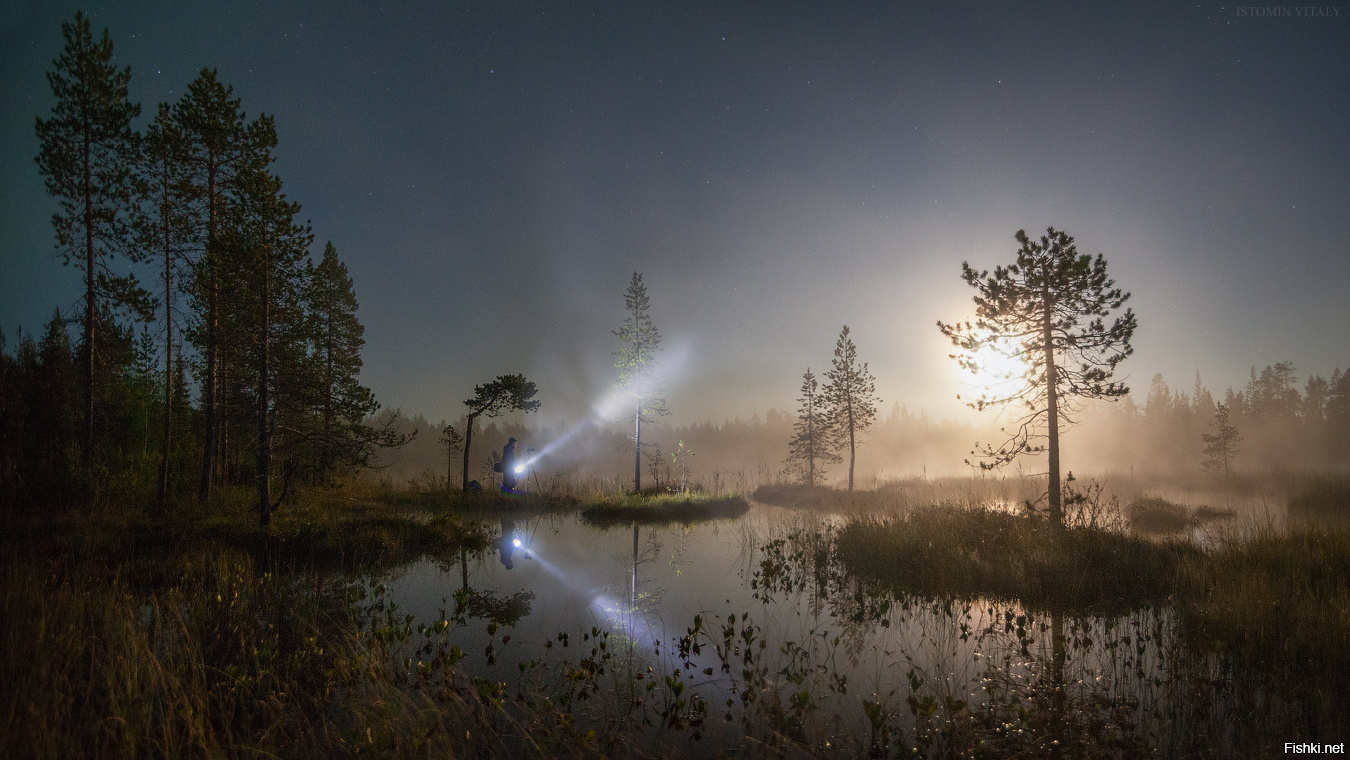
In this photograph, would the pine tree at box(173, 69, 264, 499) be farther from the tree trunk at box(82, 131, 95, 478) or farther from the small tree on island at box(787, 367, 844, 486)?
the small tree on island at box(787, 367, 844, 486)

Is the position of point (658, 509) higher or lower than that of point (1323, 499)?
lower

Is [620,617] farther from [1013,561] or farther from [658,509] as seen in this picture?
[658,509]

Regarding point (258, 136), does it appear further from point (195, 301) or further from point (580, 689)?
point (580, 689)

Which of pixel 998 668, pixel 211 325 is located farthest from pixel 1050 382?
pixel 211 325

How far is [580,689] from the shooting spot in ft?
17.3

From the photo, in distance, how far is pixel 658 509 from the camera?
22875 mm

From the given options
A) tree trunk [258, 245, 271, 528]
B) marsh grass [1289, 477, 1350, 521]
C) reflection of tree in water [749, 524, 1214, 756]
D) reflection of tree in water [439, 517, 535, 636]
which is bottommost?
marsh grass [1289, 477, 1350, 521]

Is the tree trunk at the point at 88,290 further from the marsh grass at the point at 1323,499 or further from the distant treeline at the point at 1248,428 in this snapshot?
the distant treeline at the point at 1248,428

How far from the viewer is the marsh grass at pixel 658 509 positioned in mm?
21484

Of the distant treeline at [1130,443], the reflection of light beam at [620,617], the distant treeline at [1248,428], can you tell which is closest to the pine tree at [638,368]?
the distant treeline at [1130,443]

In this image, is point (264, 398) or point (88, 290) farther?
point (88, 290)

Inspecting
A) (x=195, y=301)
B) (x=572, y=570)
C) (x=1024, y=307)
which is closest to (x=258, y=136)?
(x=195, y=301)

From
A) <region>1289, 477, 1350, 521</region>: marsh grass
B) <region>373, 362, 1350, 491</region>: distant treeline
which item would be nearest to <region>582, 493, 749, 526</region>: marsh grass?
<region>373, 362, 1350, 491</region>: distant treeline

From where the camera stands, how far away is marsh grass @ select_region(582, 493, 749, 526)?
2148cm
